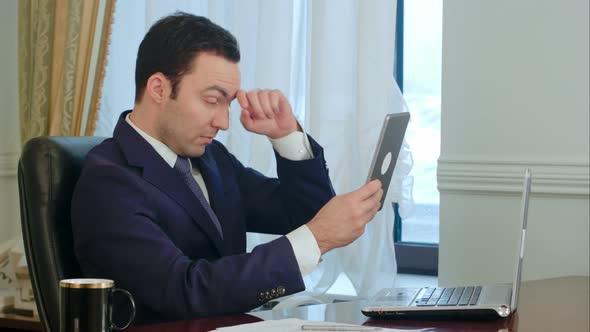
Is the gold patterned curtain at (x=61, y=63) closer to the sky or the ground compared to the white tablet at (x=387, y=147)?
closer to the sky

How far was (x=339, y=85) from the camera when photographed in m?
2.60

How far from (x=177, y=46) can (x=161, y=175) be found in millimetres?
298

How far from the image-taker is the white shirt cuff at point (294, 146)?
7.06ft

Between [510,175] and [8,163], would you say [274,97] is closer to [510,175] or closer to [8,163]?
[510,175]

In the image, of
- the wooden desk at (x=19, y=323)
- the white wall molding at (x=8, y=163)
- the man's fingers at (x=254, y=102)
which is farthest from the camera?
the white wall molding at (x=8, y=163)

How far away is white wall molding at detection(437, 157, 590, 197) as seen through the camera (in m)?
2.32

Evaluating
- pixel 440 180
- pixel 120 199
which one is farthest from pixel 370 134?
pixel 120 199

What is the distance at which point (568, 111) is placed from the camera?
2.35 m

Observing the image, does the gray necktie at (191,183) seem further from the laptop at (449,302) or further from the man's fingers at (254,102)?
the laptop at (449,302)

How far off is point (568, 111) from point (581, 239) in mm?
332

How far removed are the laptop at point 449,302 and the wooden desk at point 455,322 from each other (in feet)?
0.05

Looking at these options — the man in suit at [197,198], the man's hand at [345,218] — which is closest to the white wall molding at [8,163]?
the man in suit at [197,198]

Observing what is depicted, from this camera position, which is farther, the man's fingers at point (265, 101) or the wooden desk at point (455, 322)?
the man's fingers at point (265, 101)

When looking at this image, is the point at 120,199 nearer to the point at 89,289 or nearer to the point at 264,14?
the point at 89,289
